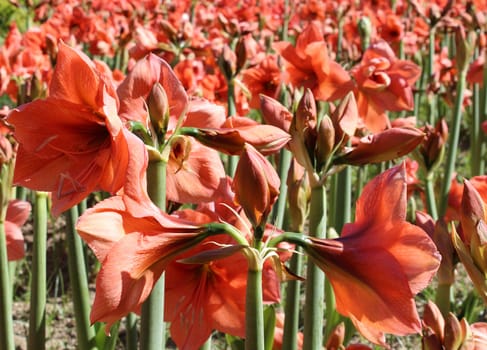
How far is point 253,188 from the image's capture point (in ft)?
3.06

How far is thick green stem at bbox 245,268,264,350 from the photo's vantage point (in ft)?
3.06

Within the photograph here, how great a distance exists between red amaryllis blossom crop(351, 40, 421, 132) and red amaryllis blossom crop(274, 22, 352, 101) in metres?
0.07

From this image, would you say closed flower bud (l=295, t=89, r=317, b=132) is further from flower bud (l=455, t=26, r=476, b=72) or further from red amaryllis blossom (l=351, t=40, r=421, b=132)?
flower bud (l=455, t=26, r=476, b=72)

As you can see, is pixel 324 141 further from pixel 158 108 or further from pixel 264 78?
pixel 264 78

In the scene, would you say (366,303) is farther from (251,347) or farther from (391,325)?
(251,347)

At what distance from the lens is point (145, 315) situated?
106cm

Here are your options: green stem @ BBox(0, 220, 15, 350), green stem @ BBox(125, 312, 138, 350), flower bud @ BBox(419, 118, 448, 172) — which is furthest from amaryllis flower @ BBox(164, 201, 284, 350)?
flower bud @ BBox(419, 118, 448, 172)

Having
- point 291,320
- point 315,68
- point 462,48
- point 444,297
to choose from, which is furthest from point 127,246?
point 462,48

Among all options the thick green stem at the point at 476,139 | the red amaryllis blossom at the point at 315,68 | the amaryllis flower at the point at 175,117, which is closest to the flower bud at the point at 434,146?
the red amaryllis blossom at the point at 315,68

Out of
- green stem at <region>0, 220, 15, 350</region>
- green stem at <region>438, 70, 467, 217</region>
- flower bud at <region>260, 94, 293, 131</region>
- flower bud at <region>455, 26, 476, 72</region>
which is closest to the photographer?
flower bud at <region>260, 94, 293, 131</region>

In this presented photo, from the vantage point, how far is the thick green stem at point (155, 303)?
105 centimetres

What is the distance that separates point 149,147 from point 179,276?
0.21 metres

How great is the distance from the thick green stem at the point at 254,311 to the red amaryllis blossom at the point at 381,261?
0.07 meters

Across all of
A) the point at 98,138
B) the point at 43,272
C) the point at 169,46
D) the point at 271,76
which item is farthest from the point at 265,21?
the point at 98,138
